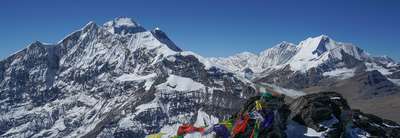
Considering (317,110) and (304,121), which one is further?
(304,121)

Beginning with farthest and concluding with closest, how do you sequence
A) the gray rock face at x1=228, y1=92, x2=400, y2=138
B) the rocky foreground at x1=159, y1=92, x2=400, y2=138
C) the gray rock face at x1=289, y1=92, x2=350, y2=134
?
the gray rock face at x1=289, y1=92, x2=350, y2=134 < the gray rock face at x1=228, y1=92, x2=400, y2=138 < the rocky foreground at x1=159, y1=92, x2=400, y2=138

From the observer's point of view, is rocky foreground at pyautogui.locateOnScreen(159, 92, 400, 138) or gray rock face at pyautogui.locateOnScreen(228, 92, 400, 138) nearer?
rocky foreground at pyautogui.locateOnScreen(159, 92, 400, 138)

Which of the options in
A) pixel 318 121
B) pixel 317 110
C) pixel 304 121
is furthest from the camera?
pixel 304 121

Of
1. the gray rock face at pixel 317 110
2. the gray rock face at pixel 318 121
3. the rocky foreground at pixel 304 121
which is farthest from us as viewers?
the gray rock face at pixel 317 110

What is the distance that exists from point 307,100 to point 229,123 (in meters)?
19.5

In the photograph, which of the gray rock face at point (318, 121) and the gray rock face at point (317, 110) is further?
the gray rock face at point (317, 110)

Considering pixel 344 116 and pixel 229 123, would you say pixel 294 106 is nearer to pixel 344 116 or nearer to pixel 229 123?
pixel 344 116

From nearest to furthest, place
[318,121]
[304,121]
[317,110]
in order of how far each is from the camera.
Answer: [318,121] → [317,110] → [304,121]

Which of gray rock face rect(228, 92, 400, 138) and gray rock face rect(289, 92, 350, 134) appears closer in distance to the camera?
gray rock face rect(228, 92, 400, 138)

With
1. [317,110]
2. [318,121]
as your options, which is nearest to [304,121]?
[318,121]

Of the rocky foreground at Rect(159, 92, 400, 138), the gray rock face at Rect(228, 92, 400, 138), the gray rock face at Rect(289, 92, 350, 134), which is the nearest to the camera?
the rocky foreground at Rect(159, 92, 400, 138)

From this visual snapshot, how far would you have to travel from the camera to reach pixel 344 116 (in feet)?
343

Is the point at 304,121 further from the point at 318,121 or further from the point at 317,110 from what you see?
the point at 317,110

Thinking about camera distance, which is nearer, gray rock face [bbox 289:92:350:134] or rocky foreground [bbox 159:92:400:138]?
rocky foreground [bbox 159:92:400:138]
